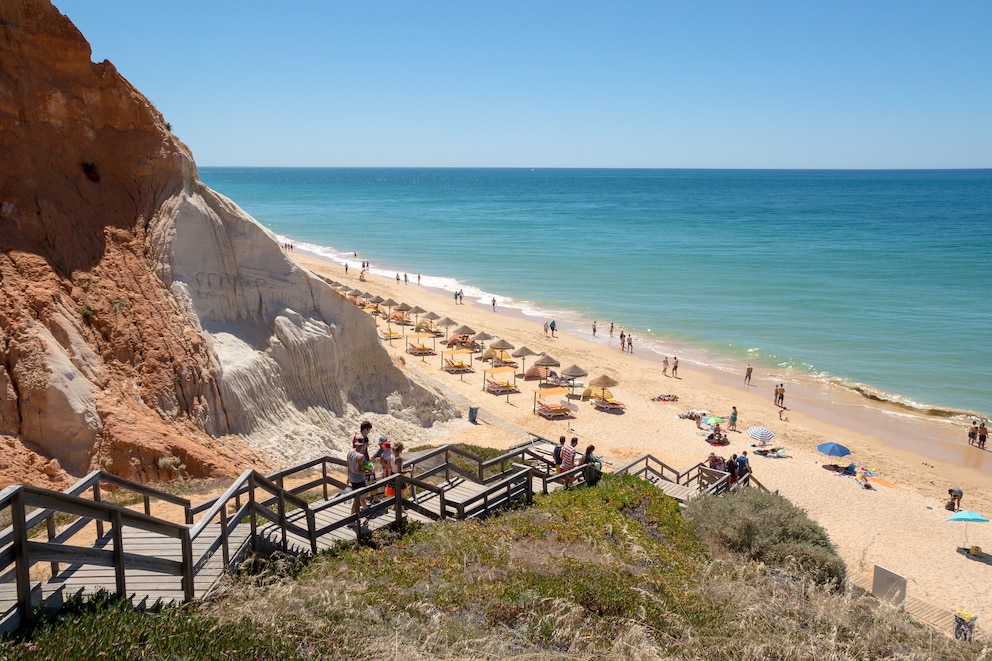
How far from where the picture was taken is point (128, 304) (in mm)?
13766

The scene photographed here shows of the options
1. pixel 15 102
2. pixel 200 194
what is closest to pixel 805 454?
pixel 200 194

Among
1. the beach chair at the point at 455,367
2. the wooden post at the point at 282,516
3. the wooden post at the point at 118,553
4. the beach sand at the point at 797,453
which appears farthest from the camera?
the beach chair at the point at 455,367

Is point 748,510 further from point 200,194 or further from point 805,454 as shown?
point 805,454

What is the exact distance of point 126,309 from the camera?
13.7 meters

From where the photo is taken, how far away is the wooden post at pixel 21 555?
192 inches

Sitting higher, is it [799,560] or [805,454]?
[799,560]

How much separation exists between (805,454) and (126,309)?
22.7 m

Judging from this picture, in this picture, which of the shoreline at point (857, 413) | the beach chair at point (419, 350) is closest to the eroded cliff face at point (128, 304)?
the beach chair at point (419, 350)

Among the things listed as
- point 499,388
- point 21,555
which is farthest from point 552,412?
point 21,555

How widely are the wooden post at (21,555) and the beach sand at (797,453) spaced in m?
15.1

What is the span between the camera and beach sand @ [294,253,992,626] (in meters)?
17.9

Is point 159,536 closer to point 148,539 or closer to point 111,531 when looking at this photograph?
point 148,539

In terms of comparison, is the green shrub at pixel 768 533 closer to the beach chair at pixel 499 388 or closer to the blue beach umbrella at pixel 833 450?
the blue beach umbrella at pixel 833 450

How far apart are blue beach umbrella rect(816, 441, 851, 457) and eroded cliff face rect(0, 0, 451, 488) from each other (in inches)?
644
